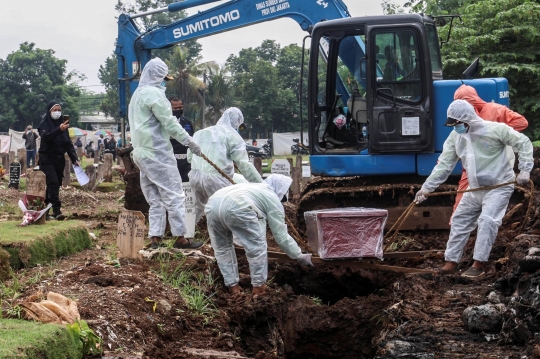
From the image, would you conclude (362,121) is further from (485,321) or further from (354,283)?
(485,321)

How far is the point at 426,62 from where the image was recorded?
1114 centimetres

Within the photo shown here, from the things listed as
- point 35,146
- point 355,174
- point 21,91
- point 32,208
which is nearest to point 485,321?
point 355,174

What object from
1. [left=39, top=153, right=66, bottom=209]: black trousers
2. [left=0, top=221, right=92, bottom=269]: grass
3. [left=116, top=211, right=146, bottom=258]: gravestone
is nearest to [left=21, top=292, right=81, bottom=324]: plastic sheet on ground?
[left=116, top=211, right=146, bottom=258]: gravestone

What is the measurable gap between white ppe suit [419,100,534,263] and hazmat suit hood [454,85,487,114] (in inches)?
60.9

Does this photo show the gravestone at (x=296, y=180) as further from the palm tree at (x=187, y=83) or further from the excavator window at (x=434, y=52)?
the palm tree at (x=187, y=83)

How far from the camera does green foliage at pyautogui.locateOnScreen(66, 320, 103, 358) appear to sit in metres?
5.54

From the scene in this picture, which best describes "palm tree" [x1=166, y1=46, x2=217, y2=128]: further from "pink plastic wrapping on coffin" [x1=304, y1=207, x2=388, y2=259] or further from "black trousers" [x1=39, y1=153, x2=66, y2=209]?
"pink plastic wrapping on coffin" [x1=304, y1=207, x2=388, y2=259]

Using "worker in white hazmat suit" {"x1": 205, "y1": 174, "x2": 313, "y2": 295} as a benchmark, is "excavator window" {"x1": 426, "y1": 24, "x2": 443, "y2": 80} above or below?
above

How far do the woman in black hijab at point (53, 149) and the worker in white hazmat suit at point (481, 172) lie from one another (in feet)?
19.2

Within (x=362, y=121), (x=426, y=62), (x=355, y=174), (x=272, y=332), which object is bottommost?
(x=272, y=332)

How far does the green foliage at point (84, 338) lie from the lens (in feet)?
18.2

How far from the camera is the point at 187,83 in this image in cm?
5331

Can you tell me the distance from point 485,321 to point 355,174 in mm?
5455

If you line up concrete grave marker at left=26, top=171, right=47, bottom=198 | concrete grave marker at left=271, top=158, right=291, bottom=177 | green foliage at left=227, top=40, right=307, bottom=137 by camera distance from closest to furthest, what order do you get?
concrete grave marker at left=26, top=171, right=47, bottom=198, concrete grave marker at left=271, top=158, right=291, bottom=177, green foliage at left=227, top=40, right=307, bottom=137
